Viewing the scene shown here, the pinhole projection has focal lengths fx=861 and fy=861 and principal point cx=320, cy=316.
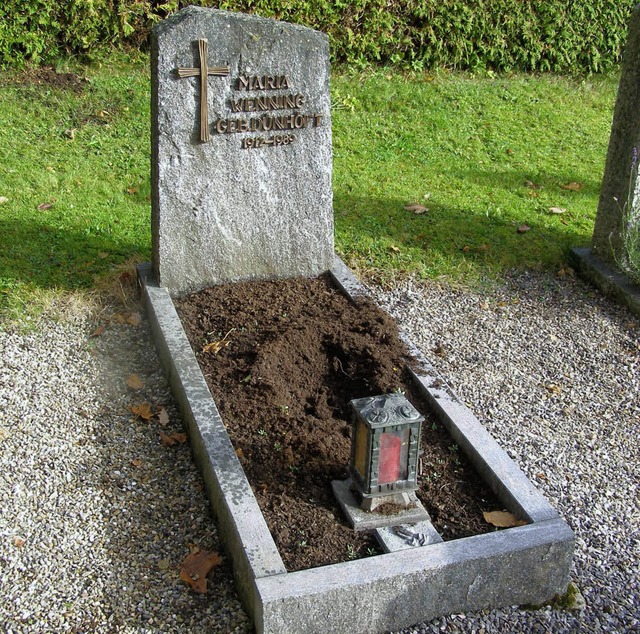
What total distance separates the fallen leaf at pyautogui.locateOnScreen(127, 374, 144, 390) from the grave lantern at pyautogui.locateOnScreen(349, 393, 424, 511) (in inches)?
63.5

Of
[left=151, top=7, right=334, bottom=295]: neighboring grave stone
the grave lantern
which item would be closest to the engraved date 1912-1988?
[left=151, top=7, right=334, bottom=295]: neighboring grave stone

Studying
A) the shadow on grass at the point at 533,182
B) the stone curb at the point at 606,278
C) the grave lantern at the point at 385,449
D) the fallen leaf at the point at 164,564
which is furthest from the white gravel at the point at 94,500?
the shadow on grass at the point at 533,182

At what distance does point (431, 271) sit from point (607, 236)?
50.7 inches

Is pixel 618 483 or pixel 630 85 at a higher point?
pixel 630 85

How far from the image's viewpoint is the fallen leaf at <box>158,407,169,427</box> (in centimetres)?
458

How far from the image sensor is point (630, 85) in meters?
5.81

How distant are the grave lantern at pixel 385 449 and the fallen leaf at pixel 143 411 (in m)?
1.35

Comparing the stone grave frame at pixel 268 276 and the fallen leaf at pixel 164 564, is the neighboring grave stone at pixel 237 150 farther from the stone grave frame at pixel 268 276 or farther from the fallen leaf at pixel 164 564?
the fallen leaf at pixel 164 564

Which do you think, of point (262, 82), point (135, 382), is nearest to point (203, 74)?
point (262, 82)

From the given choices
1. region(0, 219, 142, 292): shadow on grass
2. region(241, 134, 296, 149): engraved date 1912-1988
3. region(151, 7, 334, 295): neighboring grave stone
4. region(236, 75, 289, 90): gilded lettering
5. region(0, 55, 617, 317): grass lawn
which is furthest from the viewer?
region(0, 55, 617, 317): grass lawn

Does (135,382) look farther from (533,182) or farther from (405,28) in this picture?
(405,28)

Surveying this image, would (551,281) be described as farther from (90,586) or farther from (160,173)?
(90,586)

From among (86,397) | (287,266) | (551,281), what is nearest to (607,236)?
(551,281)

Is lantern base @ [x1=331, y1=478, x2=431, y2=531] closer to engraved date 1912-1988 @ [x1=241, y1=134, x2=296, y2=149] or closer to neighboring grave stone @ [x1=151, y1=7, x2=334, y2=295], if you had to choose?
neighboring grave stone @ [x1=151, y1=7, x2=334, y2=295]
